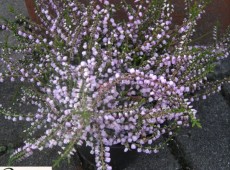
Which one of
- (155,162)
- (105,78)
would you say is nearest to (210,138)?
(155,162)

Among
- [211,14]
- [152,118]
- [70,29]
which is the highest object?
[211,14]

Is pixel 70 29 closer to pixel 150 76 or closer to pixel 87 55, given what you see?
pixel 87 55

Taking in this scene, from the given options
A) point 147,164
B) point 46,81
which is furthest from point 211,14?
point 46,81

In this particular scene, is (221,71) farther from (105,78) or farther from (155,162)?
(105,78)

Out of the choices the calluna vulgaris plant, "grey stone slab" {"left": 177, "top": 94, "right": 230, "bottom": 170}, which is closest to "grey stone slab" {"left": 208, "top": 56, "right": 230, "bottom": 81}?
"grey stone slab" {"left": 177, "top": 94, "right": 230, "bottom": 170}

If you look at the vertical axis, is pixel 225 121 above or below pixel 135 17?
below

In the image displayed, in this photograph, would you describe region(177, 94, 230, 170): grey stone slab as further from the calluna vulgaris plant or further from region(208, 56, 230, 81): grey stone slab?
the calluna vulgaris plant
